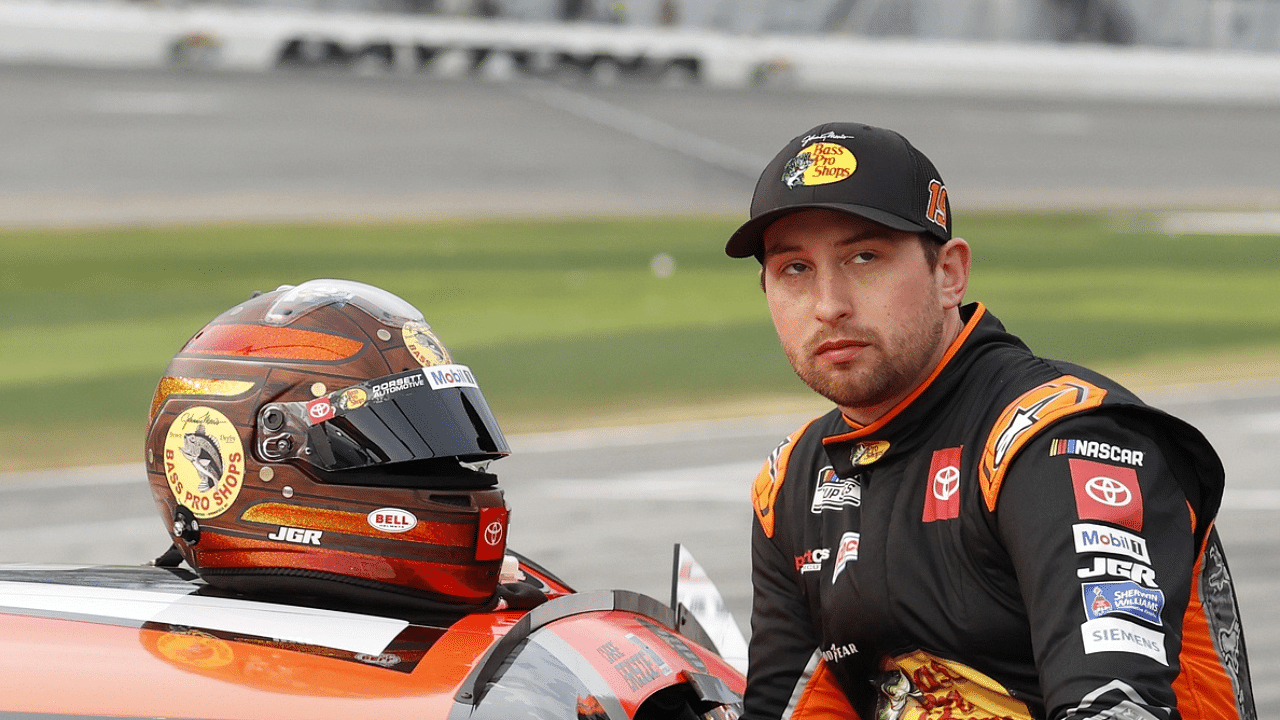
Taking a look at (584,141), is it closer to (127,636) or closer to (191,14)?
(191,14)

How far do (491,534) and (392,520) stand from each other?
182 millimetres

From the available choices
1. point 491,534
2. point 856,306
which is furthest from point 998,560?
point 491,534

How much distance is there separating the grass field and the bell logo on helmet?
21.5 ft

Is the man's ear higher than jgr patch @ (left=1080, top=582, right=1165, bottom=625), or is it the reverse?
the man's ear

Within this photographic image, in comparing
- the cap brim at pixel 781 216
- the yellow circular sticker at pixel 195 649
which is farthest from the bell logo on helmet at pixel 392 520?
the cap brim at pixel 781 216

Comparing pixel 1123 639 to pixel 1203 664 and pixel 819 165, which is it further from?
pixel 819 165

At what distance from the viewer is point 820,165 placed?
2.35 m

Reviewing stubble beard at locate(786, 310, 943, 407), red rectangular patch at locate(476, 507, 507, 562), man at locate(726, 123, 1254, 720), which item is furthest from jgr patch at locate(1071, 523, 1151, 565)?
red rectangular patch at locate(476, 507, 507, 562)

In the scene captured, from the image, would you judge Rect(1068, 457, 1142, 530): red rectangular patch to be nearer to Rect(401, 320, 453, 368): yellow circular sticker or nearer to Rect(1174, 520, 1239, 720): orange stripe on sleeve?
Rect(1174, 520, 1239, 720): orange stripe on sleeve

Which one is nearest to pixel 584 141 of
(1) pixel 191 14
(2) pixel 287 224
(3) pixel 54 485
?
(2) pixel 287 224

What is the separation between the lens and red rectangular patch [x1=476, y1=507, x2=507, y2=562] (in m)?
2.69

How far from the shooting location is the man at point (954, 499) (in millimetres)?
2068

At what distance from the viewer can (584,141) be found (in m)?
22.5

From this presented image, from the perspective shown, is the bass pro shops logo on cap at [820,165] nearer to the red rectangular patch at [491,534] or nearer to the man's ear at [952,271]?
the man's ear at [952,271]
